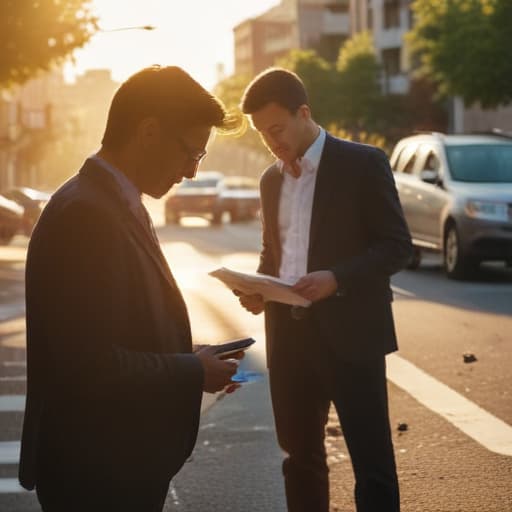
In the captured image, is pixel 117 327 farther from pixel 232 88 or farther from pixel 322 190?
pixel 232 88

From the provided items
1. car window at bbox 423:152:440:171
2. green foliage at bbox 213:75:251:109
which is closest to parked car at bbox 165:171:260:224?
car window at bbox 423:152:440:171

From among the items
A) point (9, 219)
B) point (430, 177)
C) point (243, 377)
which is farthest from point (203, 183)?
point (243, 377)

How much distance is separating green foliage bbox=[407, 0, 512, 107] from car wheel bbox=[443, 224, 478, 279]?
2531 cm

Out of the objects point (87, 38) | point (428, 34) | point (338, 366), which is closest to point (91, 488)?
point (338, 366)

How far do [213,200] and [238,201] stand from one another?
2.57 metres

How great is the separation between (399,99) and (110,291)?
7494 centimetres

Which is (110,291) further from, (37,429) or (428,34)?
(428,34)

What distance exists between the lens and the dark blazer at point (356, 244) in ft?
15.9

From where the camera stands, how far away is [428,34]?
171ft

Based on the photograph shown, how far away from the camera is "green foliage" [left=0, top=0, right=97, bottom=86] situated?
28.5 meters

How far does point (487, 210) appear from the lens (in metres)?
18.6

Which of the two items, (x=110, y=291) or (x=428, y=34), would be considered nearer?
(x=110, y=291)

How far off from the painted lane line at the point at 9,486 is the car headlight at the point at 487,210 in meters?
12.0

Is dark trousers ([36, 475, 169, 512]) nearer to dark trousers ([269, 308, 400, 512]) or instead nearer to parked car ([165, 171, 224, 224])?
dark trousers ([269, 308, 400, 512])
